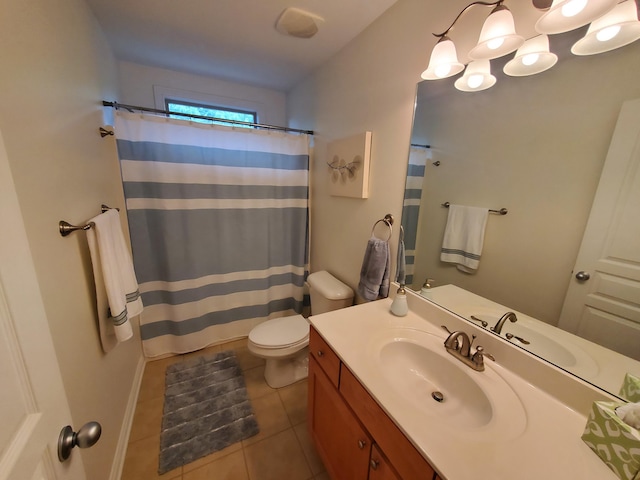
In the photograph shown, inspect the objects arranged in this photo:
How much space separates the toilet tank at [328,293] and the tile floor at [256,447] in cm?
62

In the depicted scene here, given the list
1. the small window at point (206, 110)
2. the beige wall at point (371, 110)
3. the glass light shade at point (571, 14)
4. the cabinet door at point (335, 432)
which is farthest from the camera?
the small window at point (206, 110)

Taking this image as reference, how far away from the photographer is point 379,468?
773mm

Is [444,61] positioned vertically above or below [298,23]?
below

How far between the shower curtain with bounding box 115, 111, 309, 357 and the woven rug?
0.28 meters

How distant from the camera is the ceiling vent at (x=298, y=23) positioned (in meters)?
1.32

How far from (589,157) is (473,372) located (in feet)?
2.53

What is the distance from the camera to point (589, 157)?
729mm

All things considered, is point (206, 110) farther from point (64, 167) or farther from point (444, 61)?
point (444, 61)

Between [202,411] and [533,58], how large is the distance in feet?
7.73

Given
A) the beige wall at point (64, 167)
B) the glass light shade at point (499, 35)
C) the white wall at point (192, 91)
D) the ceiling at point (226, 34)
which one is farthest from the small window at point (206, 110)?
the glass light shade at point (499, 35)

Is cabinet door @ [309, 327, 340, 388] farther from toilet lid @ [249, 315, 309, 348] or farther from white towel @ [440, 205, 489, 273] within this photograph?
white towel @ [440, 205, 489, 273]

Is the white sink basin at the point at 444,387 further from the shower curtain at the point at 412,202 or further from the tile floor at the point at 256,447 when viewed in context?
the tile floor at the point at 256,447

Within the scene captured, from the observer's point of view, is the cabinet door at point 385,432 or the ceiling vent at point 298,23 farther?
the ceiling vent at point 298,23

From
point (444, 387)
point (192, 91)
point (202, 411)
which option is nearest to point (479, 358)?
point (444, 387)
